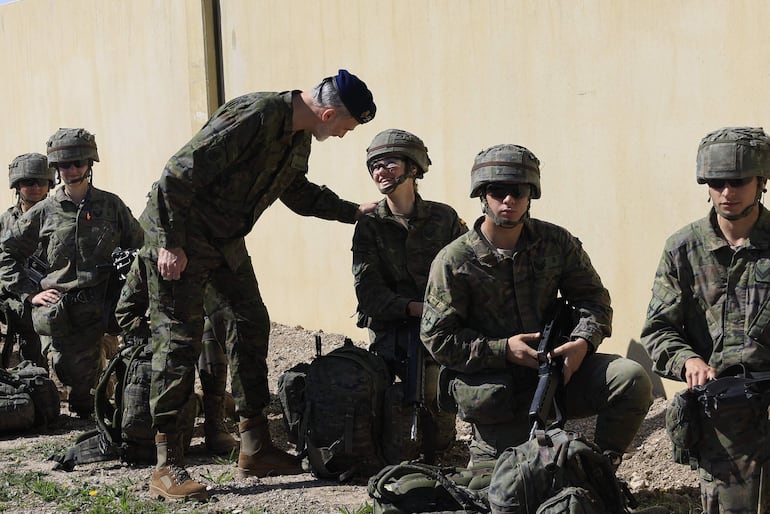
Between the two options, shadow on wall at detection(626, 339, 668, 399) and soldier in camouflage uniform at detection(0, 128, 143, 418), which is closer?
shadow on wall at detection(626, 339, 668, 399)

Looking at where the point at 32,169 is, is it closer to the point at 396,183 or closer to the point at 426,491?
the point at 396,183

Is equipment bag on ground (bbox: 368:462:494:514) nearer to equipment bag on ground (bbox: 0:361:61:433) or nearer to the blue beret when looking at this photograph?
the blue beret

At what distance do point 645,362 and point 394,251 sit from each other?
5.30 feet

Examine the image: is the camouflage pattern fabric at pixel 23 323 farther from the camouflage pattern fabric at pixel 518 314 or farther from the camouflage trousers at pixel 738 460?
the camouflage trousers at pixel 738 460

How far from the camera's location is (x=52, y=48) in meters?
13.6

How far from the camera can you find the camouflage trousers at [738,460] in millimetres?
4344

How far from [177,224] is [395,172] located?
1.22 metres

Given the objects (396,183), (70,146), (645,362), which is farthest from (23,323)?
(645,362)

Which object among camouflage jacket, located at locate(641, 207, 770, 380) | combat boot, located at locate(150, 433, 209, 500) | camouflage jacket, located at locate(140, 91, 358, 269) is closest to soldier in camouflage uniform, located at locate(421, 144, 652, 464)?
camouflage jacket, located at locate(641, 207, 770, 380)

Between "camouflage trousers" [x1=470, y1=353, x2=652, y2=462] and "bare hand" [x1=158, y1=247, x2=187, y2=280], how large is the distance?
1.58m

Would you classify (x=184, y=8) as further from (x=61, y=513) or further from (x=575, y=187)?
(x=61, y=513)

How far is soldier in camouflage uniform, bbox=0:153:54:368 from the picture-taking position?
851cm

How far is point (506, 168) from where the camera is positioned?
15.6 ft

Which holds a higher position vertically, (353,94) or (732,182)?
(353,94)
